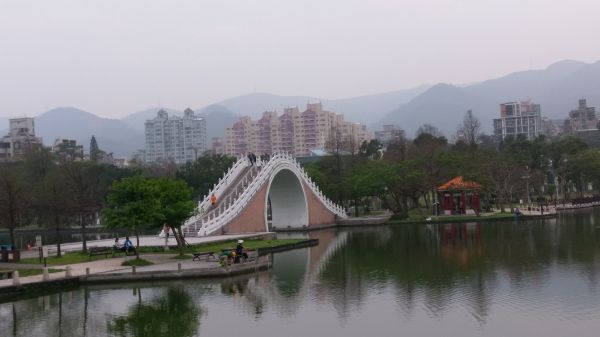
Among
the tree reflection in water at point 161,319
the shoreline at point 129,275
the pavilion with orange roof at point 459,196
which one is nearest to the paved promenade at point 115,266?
the shoreline at point 129,275

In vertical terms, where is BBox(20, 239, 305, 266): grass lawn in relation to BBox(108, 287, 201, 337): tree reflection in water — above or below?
above

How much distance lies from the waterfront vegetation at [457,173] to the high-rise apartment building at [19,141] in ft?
153

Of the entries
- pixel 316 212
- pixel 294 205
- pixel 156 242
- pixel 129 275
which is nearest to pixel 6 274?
pixel 129 275

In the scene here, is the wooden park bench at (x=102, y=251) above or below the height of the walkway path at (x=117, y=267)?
above

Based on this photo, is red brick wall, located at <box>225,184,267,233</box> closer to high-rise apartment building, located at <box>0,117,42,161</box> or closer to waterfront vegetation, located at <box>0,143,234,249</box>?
waterfront vegetation, located at <box>0,143,234,249</box>

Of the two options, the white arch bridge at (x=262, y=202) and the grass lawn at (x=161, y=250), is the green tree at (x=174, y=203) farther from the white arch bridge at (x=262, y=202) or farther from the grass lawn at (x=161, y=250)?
the white arch bridge at (x=262, y=202)

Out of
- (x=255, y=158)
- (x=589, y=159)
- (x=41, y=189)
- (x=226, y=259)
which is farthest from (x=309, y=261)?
(x=589, y=159)

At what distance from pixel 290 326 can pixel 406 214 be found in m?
49.5

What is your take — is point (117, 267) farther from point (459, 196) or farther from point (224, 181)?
point (459, 196)

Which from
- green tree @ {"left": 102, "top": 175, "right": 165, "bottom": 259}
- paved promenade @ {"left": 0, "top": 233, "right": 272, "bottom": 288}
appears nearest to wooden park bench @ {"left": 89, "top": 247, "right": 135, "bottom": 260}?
paved promenade @ {"left": 0, "top": 233, "right": 272, "bottom": 288}

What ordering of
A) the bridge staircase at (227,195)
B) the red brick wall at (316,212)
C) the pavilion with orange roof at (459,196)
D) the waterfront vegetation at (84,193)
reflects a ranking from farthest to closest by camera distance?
the pavilion with orange roof at (459,196) < the red brick wall at (316,212) < the bridge staircase at (227,195) < the waterfront vegetation at (84,193)

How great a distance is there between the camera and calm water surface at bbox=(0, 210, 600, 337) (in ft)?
67.5

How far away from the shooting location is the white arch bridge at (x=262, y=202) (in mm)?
53156

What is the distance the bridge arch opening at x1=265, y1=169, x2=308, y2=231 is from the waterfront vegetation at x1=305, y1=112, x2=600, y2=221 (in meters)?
7.13
